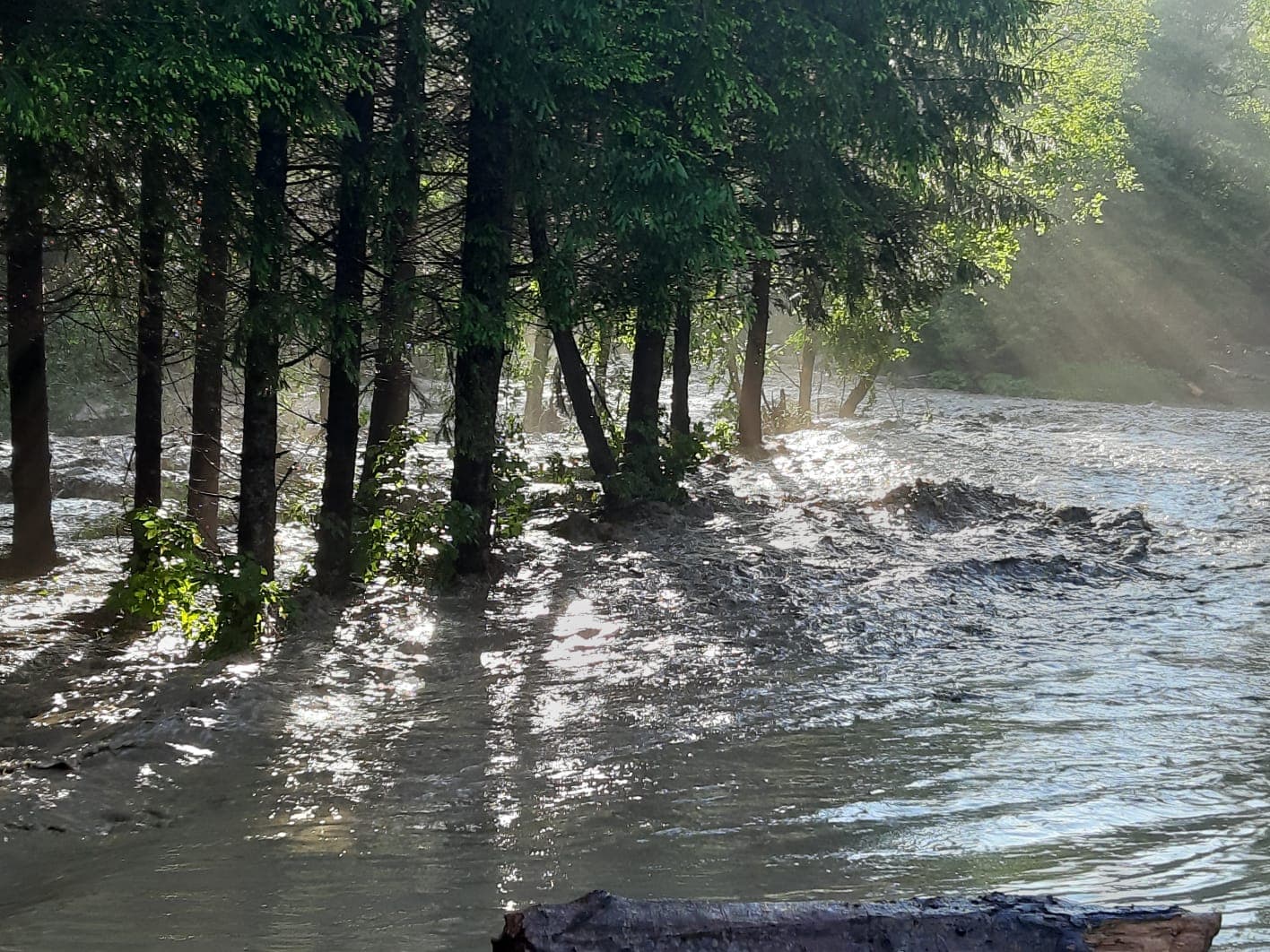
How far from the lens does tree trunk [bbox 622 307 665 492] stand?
17.6 meters

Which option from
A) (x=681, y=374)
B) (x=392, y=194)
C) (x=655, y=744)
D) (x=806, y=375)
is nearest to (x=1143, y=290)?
(x=806, y=375)

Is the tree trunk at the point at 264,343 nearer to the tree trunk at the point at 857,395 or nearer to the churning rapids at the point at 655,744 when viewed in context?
the churning rapids at the point at 655,744

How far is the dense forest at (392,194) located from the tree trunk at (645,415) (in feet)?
4.50

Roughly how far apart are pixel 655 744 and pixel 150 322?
23.2 ft

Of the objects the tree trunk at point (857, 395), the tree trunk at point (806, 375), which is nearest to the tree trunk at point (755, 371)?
the tree trunk at point (806, 375)

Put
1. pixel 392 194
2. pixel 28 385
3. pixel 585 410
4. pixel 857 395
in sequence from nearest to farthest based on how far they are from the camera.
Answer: pixel 392 194 → pixel 28 385 → pixel 585 410 → pixel 857 395

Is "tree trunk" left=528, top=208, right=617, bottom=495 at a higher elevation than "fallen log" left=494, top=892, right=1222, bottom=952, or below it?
higher

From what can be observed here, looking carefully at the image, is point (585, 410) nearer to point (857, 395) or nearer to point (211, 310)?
point (211, 310)

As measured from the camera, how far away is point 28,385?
1258cm

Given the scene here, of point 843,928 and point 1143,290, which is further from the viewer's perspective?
point 1143,290

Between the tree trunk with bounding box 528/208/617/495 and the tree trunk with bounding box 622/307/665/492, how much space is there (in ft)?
1.25

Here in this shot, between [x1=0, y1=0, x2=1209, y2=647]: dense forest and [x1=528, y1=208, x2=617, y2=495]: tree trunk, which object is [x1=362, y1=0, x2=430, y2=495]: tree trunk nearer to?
[x1=0, y1=0, x2=1209, y2=647]: dense forest

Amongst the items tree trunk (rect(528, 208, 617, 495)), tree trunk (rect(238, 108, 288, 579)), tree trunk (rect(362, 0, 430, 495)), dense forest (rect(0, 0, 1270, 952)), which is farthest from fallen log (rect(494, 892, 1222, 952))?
tree trunk (rect(528, 208, 617, 495))

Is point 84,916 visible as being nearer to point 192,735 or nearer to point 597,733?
point 192,735
